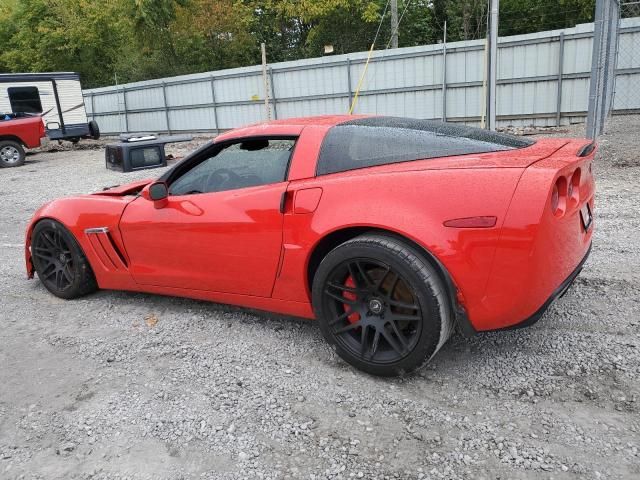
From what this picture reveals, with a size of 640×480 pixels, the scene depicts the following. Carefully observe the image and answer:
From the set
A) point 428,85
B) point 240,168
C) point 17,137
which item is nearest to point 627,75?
Answer: point 428,85

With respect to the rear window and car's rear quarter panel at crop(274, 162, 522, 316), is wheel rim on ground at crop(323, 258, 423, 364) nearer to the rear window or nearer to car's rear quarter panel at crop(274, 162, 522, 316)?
car's rear quarter panel at crop(274, 162, 522, 316)

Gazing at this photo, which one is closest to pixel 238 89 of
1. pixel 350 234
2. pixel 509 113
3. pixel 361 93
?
pixel 361 93

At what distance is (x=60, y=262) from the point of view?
14.1ft

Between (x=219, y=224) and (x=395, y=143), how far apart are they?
117 cm

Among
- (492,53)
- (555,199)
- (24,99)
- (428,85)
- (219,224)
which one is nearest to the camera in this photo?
(555,199)

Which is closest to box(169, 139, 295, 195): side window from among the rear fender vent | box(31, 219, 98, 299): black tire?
the rear fender vent

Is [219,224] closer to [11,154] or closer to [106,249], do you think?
[106,249]

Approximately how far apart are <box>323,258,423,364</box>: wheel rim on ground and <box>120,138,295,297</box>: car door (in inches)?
18.2

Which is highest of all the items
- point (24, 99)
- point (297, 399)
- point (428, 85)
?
point (24, 99)

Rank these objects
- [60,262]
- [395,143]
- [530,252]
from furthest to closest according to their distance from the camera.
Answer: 1. [60,262]
2. [395,143]
3. [530,252]

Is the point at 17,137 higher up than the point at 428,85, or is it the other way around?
the point at 428,85

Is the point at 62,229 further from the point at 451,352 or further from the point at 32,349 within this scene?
Answer: the point at 451,352

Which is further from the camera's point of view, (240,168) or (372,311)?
(240,168)

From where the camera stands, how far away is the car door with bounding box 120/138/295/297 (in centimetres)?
314
